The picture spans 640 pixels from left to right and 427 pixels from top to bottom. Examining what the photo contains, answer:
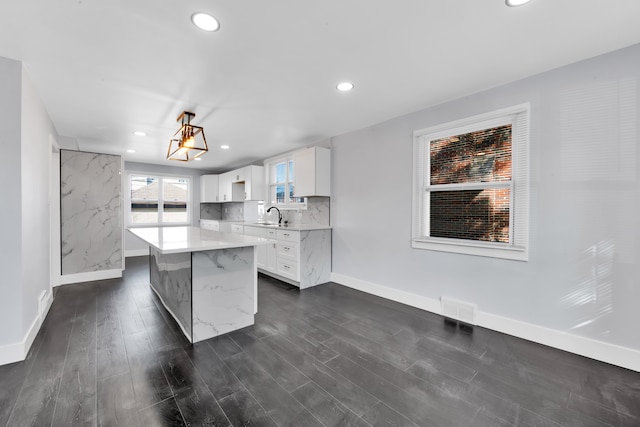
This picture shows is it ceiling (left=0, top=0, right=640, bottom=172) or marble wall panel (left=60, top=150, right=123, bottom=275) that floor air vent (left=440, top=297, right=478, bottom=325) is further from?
marble wall panel (left=60, top=150, right=123, bottom=275)

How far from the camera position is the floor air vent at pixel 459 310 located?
2.78 m

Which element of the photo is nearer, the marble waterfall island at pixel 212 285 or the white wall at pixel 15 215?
the white wall at pixel 15 215

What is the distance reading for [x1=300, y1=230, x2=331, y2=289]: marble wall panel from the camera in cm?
404

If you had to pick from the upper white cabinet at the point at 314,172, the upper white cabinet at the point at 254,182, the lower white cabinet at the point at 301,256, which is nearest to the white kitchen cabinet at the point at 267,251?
the lower white cabinet at the point at 301,256

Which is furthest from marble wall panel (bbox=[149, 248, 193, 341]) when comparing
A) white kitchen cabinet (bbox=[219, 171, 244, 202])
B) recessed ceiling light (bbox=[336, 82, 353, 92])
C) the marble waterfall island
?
white kitchen cabinet (bbox=[219, 171, 244, 202])

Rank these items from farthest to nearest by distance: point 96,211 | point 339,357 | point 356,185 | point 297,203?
point 297,203
point 96,211
point 356,185
point 339,357

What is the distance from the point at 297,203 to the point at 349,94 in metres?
2.62

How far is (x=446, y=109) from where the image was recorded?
9.89ft

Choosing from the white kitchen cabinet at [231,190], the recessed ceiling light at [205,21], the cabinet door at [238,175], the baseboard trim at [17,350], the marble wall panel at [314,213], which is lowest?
the baseboard trim at [17,350]

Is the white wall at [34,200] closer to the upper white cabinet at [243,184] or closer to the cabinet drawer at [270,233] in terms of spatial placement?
the cabinet drawer at [270,233]

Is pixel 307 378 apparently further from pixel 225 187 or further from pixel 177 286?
pixel 225 187

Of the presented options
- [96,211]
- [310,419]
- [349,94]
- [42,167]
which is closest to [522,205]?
[349,94]

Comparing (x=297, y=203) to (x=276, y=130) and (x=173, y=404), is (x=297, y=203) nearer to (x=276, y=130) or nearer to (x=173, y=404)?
(x=276, y=130)

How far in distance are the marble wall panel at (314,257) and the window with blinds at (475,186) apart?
4.98 feet
